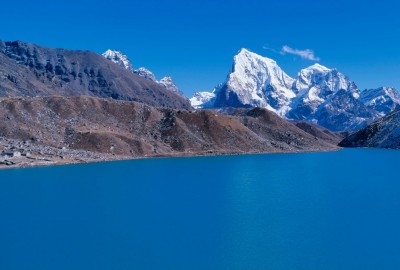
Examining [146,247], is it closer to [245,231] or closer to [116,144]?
[245,231]

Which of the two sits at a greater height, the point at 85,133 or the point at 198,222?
the point at 85,133

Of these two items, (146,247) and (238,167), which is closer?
(146,247)

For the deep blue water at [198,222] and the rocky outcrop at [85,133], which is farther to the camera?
the rocky outcrop at [85,133]

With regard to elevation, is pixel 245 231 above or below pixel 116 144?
below

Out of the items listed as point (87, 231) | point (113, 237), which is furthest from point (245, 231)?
point (87, 231)

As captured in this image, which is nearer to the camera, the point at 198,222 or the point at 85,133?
the point at 198,222

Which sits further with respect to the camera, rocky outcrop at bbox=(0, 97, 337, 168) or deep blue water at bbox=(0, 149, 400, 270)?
rocky outcrop at bbox=(0, 97, 337, 168)

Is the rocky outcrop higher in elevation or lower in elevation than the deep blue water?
higher

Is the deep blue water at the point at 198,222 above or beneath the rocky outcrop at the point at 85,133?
beneath
